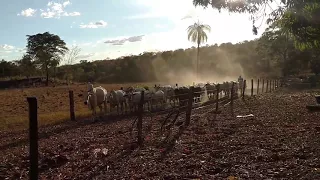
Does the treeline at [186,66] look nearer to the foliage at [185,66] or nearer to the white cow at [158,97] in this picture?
the foliage at [185,66]

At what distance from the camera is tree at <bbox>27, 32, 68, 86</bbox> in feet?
229

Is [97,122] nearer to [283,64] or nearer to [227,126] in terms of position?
[227,126]

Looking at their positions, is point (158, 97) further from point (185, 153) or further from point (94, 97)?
point (185, 153)

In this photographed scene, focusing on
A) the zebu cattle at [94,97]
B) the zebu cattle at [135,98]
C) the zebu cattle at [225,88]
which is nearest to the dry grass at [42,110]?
the zebu cattle at [94,97]

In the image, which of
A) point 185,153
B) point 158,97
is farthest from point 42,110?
point 185,153

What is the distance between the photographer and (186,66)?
281ft

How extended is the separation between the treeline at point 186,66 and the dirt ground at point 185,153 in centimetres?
5588

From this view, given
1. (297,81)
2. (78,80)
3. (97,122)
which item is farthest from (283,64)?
(97,122)

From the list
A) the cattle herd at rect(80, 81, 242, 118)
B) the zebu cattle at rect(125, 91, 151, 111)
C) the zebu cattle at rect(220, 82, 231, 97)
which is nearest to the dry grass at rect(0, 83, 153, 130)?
the cattle herd at rect(80, 81, 242, 118)

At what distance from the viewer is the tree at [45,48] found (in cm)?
6988

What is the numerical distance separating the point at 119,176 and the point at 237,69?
80.0 metres

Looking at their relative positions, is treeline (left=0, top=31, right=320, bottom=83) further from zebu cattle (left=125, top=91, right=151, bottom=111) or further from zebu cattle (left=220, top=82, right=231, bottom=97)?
zebu cattle (left=125, top=91, right=151, bottom=111)

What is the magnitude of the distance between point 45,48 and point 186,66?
1213 inches

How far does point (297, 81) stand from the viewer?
5078cm
